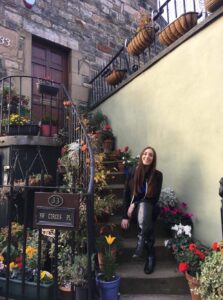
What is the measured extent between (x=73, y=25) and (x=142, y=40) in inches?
102

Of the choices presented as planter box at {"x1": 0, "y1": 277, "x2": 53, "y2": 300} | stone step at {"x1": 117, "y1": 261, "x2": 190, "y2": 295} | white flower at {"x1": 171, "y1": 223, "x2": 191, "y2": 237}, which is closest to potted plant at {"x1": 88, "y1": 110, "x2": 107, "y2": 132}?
white flower at {"x1": 171, "y1": 223, "x2": 191, "y2": 237}

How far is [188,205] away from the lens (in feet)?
11.7

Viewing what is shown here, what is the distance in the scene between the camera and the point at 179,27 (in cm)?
382

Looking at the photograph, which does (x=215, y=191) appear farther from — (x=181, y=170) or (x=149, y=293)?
(x=149, y=293)

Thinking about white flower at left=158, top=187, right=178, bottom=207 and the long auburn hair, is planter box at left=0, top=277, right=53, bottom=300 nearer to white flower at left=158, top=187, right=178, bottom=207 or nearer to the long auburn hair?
the long auburn hair

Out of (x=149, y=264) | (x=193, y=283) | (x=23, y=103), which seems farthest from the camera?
(x=23, y=103)

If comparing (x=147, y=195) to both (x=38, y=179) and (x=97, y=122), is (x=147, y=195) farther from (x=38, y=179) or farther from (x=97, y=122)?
(x=97, y=122)

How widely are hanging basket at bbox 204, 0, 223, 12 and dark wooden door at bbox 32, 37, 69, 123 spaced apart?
3.38 m

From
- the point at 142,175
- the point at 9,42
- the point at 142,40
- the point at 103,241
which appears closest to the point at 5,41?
the point at 9,42

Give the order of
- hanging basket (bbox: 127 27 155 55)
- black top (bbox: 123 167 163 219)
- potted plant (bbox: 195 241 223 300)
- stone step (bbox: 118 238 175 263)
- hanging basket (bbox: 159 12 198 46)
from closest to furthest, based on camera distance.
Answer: potted plant (bbox: 195 241 223 300) → black top (bbox: 123 167 163 219) → stone step (bbox: 118 238 175 263) → hanging basket (bbox: 159 12 198 46) → hanging basket (bbox: 127 27 155 55)

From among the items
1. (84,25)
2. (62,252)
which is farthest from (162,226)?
(84,25)

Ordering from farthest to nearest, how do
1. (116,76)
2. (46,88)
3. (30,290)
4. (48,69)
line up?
(48,69) → (116,76) → (46,88) → (30,290)

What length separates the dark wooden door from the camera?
602 cm

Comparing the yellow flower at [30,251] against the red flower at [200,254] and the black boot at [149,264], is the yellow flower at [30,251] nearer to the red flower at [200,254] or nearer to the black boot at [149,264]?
the black boot at [149,264]
